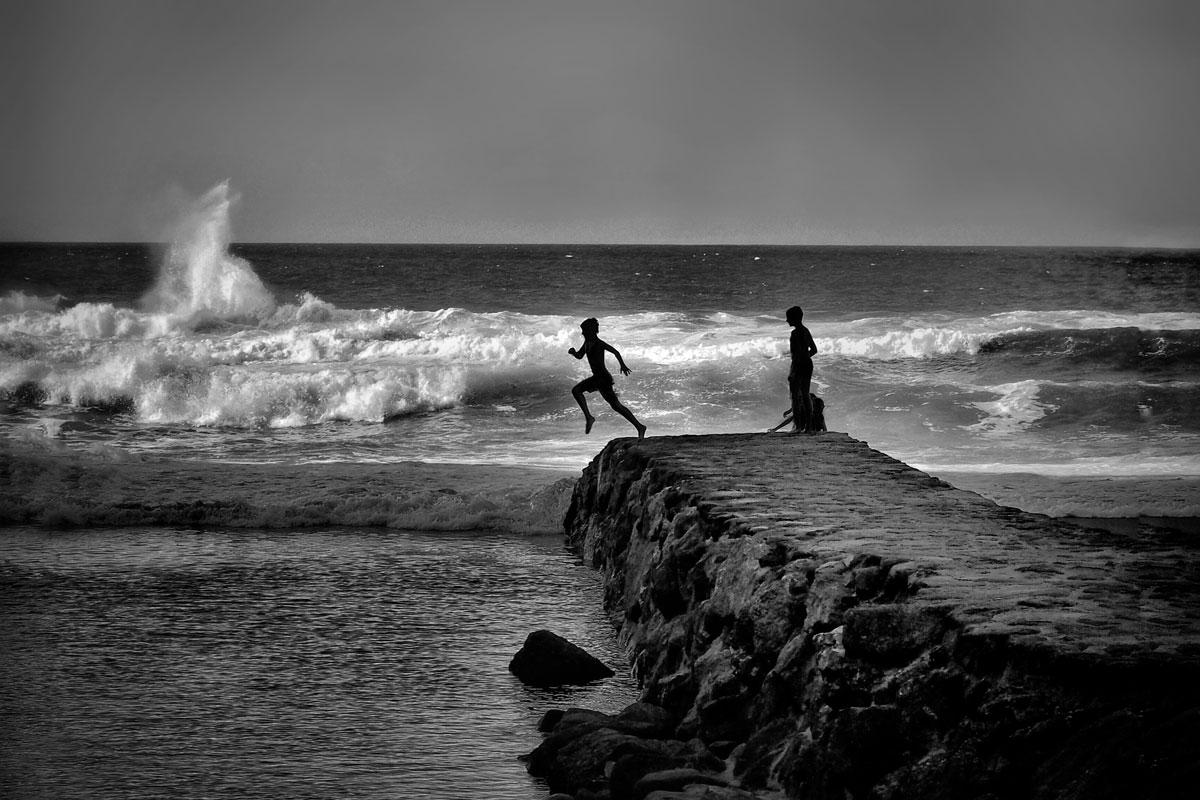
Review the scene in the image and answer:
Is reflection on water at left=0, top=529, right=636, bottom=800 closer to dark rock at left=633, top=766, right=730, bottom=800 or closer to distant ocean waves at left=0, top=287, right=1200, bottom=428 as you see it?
dark rock at left=633, top=766, right=730, bottom=800

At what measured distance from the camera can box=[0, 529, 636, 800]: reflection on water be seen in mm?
6395

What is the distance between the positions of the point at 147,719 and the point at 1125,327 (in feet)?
102

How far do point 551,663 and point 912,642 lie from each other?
→ 10.8 ft

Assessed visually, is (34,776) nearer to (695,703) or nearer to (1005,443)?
(695,703)

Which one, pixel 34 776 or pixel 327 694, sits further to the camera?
pixel 327 694

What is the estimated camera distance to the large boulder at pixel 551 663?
793cm

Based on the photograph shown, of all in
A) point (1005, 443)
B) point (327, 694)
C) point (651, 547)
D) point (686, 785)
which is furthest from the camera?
point (1005, 443)

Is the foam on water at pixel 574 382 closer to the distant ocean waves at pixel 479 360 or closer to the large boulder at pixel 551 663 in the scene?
the distant ocean waves at pixel 479 360

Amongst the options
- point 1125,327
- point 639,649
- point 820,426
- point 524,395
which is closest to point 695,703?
point 639,649

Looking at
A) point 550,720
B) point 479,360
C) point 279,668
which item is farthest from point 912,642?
point 479,360

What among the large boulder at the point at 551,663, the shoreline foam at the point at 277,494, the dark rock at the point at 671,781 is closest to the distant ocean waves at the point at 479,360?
the shoreline foam at the point at 277,494

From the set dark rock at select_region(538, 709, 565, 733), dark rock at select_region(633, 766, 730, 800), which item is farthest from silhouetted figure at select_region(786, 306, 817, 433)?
dark rock at select_region(633, 766, 730, 800)

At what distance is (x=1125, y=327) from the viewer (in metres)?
33.1

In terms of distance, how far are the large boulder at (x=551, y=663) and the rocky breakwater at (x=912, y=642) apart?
0.37m
